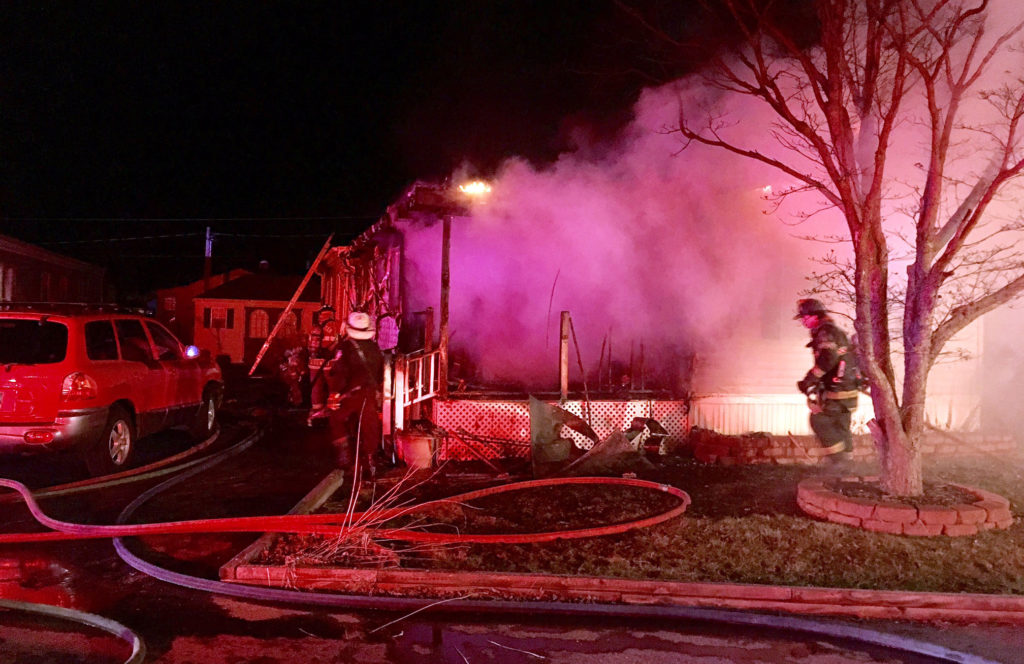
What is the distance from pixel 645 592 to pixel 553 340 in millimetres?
7268

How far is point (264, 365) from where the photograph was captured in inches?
1003

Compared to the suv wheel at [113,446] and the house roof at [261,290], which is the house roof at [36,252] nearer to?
the house roof at [261,290]

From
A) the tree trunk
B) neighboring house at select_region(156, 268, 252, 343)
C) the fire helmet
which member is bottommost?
the tree trunk

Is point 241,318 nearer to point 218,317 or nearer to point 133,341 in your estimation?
point 218,317

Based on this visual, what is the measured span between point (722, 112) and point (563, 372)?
460 centimetres

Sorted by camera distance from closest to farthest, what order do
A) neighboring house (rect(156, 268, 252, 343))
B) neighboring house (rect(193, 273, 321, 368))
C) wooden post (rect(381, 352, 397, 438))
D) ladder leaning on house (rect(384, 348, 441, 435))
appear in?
wooden post (rect(381, 352, 397, 438)) < ladder leaning on house (rect(384, 348, 441, 435)) < neighboring house (rect(193, 273, 321, 368)) < neighboring house (rect(156, 268, 252, 343))

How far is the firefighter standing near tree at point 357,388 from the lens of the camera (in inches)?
278

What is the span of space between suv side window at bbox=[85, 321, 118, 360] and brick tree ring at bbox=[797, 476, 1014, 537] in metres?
7.13

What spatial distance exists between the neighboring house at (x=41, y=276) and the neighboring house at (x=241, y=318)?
535 centimetres

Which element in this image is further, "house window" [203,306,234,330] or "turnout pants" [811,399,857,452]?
"house window" [203,306,234,330]

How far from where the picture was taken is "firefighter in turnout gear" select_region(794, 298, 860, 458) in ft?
22.6

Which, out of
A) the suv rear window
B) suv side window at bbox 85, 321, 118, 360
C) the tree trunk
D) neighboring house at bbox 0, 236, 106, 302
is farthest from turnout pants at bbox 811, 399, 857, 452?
neighboring house at bbox 0, 236, 106, 302

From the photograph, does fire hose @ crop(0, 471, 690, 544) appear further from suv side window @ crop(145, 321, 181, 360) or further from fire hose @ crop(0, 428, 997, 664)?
suv side window @ crop(145, 321, 181, 360)

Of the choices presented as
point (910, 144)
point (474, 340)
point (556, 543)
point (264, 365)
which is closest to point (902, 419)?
point (556, 543)
